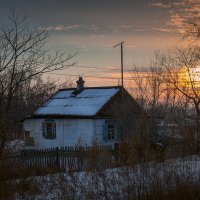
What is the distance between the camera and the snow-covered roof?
27.9 m

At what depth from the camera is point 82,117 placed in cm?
2717

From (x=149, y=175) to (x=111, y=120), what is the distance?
737 inches

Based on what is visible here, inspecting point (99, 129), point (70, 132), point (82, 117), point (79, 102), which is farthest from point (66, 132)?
point (99, 129)

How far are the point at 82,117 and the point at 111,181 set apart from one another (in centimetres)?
1876

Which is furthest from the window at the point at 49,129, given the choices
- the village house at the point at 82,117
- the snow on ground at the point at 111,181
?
the snow on ground at the point at 111,181

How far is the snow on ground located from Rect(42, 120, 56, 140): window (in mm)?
20459

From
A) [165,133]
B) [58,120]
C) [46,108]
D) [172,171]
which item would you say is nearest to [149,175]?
[172,171]

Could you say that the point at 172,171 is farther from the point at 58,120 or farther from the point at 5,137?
the point at 58,120

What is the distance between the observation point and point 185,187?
9141 mm

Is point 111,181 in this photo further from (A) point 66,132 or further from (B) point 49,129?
(B) point 49,129

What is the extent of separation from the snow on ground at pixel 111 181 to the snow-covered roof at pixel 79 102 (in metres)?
17.7

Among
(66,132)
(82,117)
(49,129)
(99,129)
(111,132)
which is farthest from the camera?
(49,129)

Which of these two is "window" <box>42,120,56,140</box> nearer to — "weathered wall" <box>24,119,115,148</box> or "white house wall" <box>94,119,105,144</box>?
"weathered wall" <box>24,119,115,148</box>

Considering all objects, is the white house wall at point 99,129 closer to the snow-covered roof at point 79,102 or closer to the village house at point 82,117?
the village house at point 82,117
